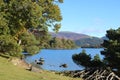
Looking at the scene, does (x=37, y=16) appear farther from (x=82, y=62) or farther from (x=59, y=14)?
(x=82, y=62)

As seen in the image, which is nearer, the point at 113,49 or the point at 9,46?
the point at 9,46

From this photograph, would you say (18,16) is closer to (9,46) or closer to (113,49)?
(9,46)

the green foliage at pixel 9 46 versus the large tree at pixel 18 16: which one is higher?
the large tree at pixel 18 16

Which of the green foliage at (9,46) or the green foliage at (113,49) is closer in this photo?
the green foliage at (9,46)

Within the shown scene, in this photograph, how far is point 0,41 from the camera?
4062 centimetres

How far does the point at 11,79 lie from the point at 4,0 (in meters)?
19.5

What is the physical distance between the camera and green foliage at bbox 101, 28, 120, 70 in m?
44.4

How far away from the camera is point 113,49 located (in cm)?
4500

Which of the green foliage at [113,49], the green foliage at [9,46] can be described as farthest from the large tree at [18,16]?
the green foliage at [113,49]

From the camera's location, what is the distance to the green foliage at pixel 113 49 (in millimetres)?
44375

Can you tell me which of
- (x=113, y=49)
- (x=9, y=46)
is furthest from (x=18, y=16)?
(x=113, y=49)

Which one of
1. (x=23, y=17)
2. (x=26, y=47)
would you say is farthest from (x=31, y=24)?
(x=26, y=47)

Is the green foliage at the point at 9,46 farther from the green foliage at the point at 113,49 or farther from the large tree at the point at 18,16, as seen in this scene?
the green foliage at the point at 113,49

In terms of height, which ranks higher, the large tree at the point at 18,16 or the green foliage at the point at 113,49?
the large tree at the point at 18,16
